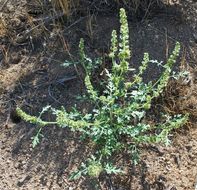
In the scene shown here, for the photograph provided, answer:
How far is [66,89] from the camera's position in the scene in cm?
331

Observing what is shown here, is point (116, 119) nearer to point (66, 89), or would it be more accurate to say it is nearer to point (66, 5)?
point (66, 89)

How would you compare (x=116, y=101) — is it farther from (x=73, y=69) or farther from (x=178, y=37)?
(x=178, y=37)

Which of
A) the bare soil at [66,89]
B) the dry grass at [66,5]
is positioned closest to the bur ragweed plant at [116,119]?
the bare soil at [66,89]

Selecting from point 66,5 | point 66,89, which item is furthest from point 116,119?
point 66,5

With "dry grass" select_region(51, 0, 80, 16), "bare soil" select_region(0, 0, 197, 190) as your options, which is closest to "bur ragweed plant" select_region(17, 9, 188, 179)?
"bare soil" select_region(0, 0, 197, 190)

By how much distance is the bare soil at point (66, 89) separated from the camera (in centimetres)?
301

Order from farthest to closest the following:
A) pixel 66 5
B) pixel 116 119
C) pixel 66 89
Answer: pixel 66 5 < pixel 66 89 < pixel 116 119

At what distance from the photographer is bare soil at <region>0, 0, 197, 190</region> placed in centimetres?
301

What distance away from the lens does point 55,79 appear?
132 inches

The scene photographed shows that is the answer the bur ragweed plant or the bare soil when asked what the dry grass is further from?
the bur ragweed plant

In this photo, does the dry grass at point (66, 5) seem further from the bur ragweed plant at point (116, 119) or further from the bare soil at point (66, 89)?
the bur ragweed plant at point (116, 119)

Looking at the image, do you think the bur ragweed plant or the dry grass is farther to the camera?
the dry grass

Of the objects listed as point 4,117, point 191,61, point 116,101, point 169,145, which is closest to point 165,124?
point 169,145

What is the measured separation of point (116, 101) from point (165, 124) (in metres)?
0.34
